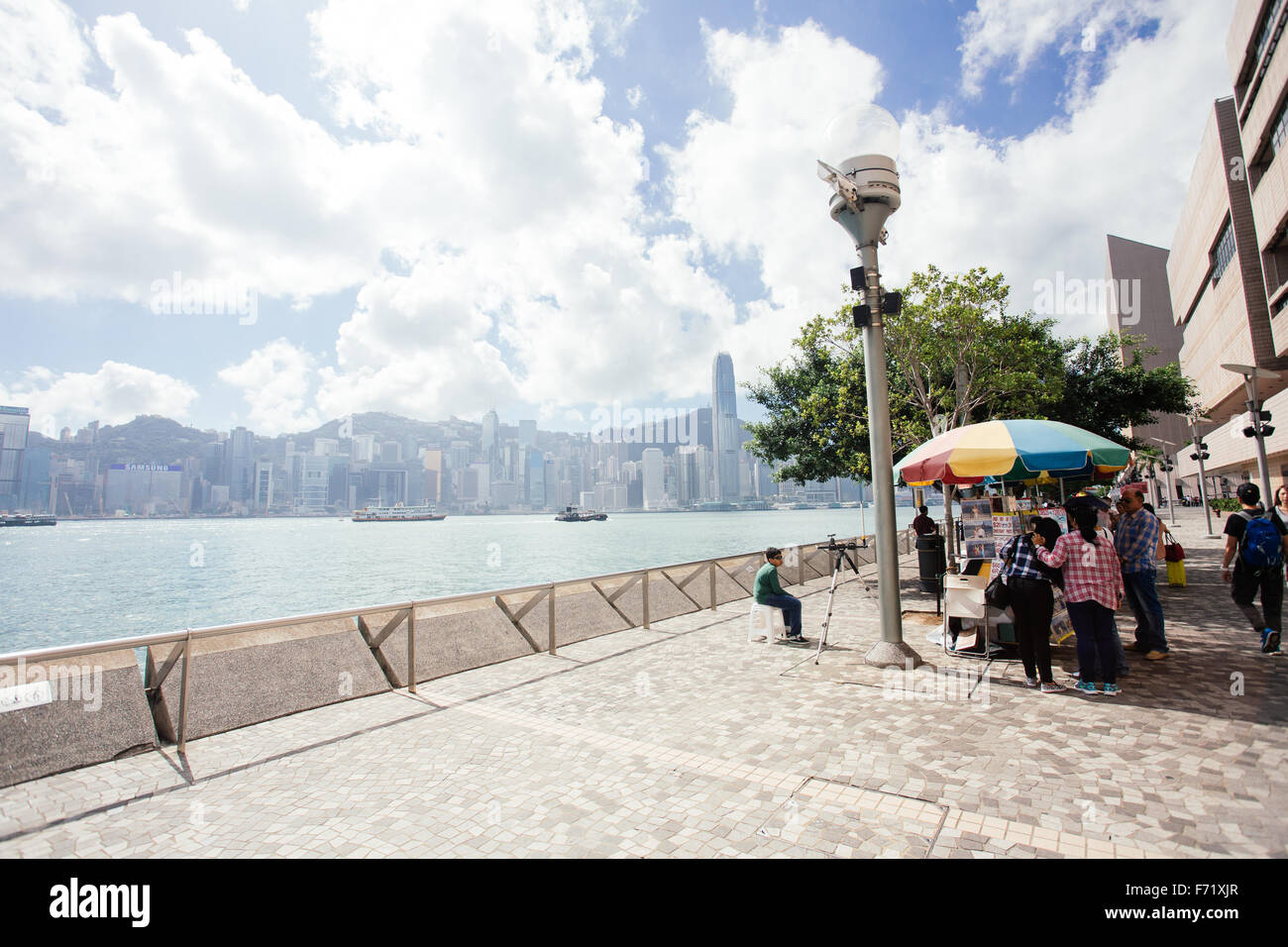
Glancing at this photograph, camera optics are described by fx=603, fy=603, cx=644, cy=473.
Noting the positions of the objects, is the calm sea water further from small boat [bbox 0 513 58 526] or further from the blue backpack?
small boat [bbox 0 513 58 526]

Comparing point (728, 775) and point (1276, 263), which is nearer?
point (728, 775)

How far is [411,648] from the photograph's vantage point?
694 cm

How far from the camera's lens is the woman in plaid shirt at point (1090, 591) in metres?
5.76

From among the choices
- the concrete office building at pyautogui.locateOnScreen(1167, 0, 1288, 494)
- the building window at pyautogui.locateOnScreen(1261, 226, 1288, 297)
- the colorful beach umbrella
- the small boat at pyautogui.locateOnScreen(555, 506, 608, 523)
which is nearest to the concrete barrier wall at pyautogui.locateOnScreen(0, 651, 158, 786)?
the colorful beach umbrella

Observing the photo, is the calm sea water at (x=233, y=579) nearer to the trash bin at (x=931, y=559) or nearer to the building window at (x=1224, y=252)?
the trash bin at (x=931, y=559)

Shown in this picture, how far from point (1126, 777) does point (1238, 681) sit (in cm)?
332

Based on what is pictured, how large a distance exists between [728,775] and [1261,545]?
746 cm

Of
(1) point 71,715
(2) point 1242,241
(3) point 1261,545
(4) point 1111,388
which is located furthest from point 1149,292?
(1) point 71,715

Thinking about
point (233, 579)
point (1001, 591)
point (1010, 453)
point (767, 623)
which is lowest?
point (233, 579)

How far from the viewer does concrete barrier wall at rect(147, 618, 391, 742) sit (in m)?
5.35

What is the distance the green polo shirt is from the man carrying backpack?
5.43m

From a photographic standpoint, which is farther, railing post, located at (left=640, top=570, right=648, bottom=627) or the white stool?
railing post, located at (left=640, top=570, right=648, bottom=627)

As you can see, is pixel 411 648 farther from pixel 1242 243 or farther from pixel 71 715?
pixel 1242 243

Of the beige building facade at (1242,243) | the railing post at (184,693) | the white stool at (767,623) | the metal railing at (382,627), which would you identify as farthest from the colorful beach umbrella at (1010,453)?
the beige building facade at (1242,243)
